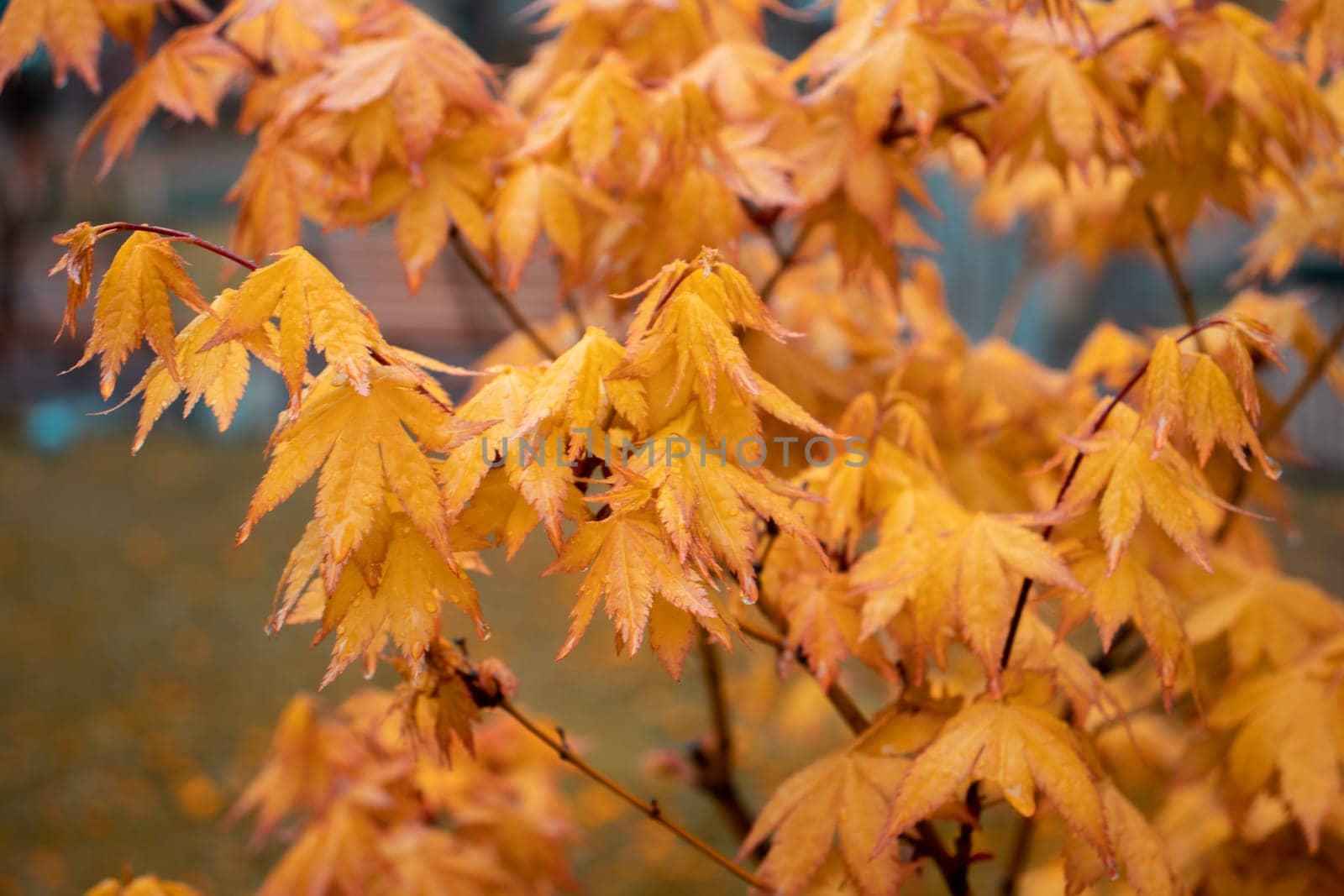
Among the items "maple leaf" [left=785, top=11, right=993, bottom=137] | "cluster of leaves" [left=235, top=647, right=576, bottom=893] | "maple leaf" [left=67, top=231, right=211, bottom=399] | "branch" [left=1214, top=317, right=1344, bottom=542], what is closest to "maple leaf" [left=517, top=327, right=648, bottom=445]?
"maple leaf" [left=67, top=231, right=211, bottom=399]

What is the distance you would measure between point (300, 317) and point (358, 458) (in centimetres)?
10

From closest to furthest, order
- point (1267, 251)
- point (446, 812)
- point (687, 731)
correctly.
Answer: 1. point (446, 812)
2. point (1267, 251)
3. point (687, 731)

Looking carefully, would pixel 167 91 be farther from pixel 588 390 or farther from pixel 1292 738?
pixel 1292 738

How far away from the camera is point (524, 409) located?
72 cm

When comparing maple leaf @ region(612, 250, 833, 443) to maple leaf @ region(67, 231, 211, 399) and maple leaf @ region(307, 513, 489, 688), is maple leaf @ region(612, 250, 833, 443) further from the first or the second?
maple leaf @ region(67, 231, 211, 399)

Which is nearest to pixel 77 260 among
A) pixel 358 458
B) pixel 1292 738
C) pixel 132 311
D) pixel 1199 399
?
pixel 132 311

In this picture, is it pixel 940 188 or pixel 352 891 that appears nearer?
pixel 352 891

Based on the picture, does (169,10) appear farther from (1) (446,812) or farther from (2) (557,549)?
(1) (446,812)

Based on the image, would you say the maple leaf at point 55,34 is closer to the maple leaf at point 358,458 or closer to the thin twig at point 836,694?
the maple leaf at point 358,458

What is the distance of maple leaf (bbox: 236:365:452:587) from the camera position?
2.19ft

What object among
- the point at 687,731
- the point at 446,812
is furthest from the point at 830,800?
the point at 687,731

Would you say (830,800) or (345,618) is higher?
(345,618)

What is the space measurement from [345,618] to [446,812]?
2.95ft

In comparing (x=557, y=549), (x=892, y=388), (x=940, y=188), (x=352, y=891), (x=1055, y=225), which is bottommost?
(x=940, y=188)
